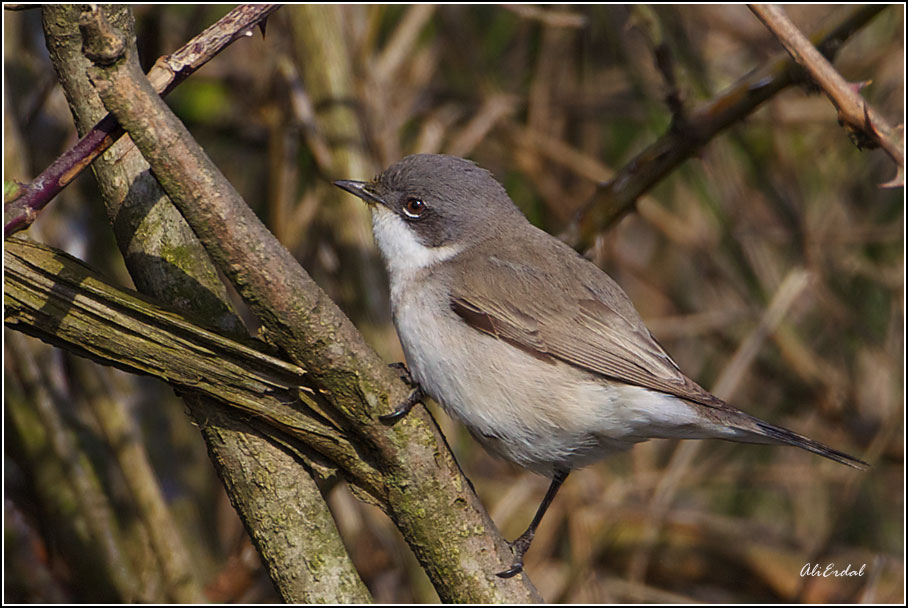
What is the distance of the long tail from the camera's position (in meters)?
2.63

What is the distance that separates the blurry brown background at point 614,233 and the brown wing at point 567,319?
1113 mm

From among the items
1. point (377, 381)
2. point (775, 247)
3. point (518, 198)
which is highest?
point (518, 198)

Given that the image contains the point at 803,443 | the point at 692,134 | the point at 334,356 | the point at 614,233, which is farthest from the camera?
the point at 614,233

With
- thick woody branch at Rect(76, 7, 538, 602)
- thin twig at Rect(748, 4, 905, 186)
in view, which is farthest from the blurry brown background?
thin twig at Rect(748, 4, 905, 186)

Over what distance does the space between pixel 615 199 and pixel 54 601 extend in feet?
9.18

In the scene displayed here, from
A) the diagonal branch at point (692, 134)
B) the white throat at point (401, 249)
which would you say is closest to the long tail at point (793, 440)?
the diagonal branch at point (692, 134)

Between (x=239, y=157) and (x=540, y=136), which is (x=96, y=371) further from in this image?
(x=540, y=136)

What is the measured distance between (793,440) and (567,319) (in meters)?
0.86

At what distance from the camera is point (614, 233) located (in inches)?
222

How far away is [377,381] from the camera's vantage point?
7.40 feet

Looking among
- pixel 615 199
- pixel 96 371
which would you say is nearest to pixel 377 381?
pixel 615 199
